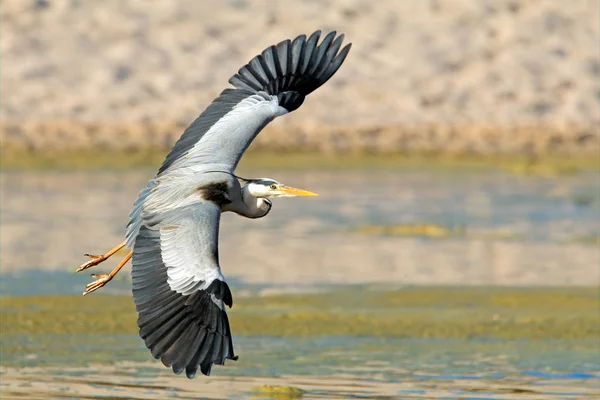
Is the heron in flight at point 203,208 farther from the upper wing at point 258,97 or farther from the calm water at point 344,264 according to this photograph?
the calm water at point 344,264

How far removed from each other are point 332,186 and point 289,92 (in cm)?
1055

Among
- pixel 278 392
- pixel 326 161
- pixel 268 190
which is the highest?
pixel 326 161

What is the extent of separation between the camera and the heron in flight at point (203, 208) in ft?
27.6

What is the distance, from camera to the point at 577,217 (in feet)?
59.3

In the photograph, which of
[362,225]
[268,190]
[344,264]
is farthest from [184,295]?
[362,225]

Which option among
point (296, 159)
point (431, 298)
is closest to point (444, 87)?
point (296, 159)

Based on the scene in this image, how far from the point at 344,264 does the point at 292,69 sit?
4943 millimetres

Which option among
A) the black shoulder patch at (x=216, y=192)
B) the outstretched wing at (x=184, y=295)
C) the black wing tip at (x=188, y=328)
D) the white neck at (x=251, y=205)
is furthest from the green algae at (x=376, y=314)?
the black wing tip at (x=188, y=328)

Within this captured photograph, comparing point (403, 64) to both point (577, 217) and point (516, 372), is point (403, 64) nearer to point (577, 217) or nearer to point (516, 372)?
point (577, 217)

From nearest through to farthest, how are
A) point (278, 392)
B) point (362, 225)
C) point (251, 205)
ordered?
point (278, 392) < point (251, 205) < point (362, 225)

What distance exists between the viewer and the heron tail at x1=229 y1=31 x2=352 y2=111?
9977 mm

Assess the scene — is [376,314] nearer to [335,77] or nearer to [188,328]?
[188,328]

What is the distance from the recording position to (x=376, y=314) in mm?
12508

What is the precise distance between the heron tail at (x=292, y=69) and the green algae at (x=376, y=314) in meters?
2.24
